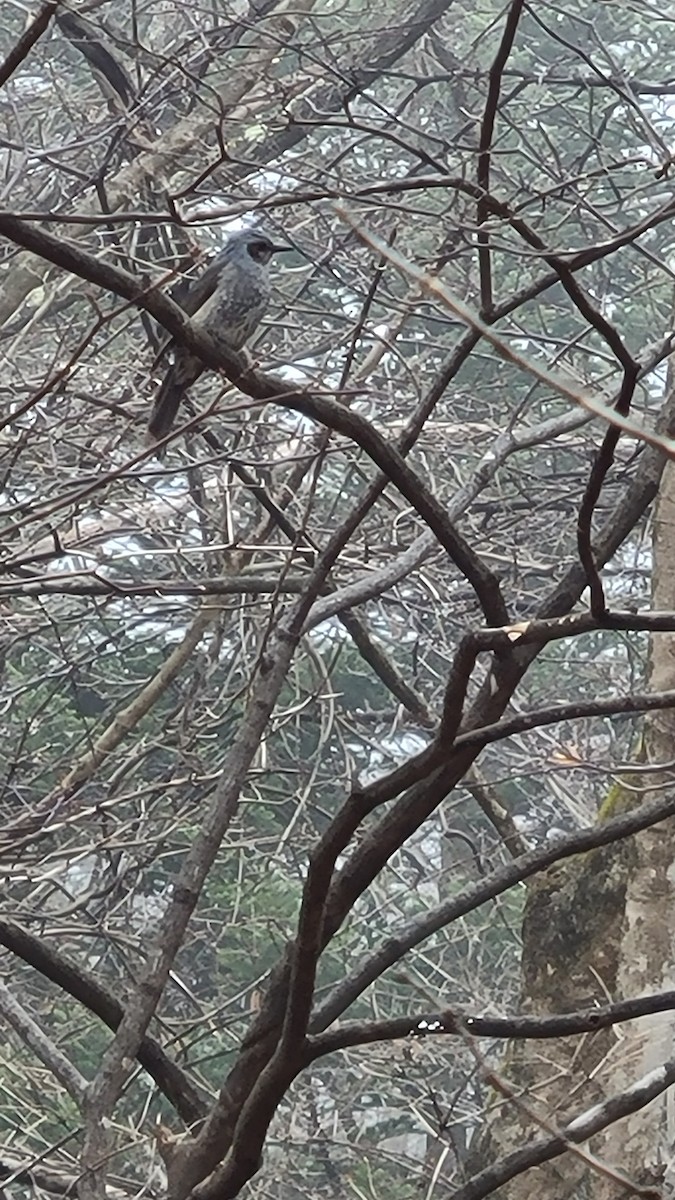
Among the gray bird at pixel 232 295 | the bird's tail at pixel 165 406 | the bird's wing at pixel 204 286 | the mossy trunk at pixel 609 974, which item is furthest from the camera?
the bird's wing at pixel 204 286

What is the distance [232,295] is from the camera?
4.47 m

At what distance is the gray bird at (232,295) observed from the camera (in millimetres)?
4301

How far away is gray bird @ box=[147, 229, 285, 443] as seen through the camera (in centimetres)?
430

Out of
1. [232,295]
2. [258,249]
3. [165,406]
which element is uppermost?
[258,249]

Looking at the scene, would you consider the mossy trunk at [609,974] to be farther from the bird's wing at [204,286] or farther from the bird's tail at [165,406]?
the bird's wing at [204,286]

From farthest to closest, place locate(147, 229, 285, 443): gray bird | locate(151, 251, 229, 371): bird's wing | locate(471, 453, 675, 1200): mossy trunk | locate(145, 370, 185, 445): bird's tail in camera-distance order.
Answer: locate(151, 251, 229, 371): bird's wing, locate(147, 229, 285, 443): gray bird, locate(145, 370, 185, 445): bird's tail, locate(471, 453, 675, 1200): mossy trunk

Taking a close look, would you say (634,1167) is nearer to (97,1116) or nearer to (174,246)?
(97,1116)

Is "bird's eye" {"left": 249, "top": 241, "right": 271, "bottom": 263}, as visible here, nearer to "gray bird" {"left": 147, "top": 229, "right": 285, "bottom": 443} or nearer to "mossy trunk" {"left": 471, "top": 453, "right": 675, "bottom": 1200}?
"gray bird" {"left": 147, "top": 229, "right": 285, "bottom": 443}

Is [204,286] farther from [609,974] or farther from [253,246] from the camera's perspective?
[609,974]

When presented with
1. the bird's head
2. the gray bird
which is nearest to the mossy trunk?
the gray bird

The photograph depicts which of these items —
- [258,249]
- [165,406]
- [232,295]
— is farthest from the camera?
[258,249]

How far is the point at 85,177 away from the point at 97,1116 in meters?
3.14

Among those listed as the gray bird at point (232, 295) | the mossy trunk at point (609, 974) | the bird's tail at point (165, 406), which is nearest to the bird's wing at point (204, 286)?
the gray bird at point (232, 295)

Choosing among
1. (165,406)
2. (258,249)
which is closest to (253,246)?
(258,249)
